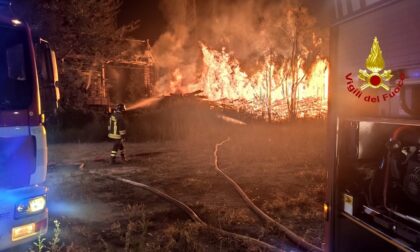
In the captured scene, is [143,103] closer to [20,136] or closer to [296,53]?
[296,53]

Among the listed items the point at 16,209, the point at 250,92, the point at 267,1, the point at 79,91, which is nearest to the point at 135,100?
the point at 79,91

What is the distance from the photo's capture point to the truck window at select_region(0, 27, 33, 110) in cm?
373

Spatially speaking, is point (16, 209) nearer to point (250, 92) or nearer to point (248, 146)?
point (248, 146)

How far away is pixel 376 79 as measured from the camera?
249 centimetres

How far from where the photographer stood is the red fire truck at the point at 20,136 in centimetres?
359

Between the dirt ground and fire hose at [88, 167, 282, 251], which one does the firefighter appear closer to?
the dirt ground

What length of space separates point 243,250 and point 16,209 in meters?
2.58

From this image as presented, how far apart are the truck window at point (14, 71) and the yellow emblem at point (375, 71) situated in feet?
10.6

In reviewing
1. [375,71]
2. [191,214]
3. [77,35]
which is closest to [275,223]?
[191,214]

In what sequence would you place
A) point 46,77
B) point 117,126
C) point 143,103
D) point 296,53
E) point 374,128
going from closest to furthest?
point 374,128 < point 46,77 < point 117,126 < point 296,53 < point 143,103

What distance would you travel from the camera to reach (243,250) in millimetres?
A: 4566

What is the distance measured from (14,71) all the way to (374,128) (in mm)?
3494

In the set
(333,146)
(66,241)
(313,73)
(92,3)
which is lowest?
(66,241)

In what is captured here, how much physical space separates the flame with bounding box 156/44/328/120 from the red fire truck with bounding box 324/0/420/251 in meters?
19.0
